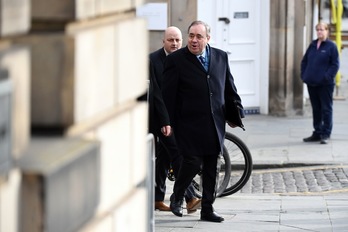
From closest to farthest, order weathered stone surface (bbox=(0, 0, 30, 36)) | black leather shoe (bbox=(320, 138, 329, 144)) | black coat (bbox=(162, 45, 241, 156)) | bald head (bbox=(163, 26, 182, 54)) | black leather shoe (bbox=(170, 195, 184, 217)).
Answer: weathered stone surface (bbox=(0, 0, 30, 36))
black coat (bbox=(162, 45, 241, 156))
black leather shoe (bbox=(170, 195, 184, 217))
bald head (bbox=(163, 26, 182, 54))
black leather shoe (bbox=(320, 138, 329, 144))

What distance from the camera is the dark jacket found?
48.2 ft

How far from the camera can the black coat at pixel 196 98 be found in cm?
900

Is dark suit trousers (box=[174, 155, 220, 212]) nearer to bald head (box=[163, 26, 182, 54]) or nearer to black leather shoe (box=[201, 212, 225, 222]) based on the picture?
black leather shoe (box=[201, 212, 225, 222])

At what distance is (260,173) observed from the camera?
1285cm

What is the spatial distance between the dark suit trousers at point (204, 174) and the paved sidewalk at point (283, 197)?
0.23 metres

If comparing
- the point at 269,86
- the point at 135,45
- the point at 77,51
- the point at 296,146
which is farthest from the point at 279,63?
the point at 77,51

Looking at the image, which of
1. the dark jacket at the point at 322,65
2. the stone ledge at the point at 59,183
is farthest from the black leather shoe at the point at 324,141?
the stone ledge at the point at 59,183

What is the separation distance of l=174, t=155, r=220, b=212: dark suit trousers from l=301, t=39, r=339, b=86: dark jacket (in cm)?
568

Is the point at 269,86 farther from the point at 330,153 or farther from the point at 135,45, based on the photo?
the point at 135,45

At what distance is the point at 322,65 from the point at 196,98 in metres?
6.08

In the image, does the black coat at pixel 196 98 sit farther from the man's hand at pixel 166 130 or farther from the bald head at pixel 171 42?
the bald head at pixel 171 42

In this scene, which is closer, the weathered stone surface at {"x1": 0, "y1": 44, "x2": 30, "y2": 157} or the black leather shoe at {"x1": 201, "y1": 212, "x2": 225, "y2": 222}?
the weathered stone surface at {"x1": 0, "y1": 44, "x2": 30, "y2": 157}

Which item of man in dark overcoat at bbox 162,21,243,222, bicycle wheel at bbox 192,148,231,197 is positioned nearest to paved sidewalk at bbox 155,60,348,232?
bicycle wheel at bbox 192,148,231,197

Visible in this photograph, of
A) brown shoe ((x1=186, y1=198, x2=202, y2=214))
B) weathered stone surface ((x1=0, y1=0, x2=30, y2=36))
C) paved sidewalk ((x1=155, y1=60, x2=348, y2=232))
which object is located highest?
weathered stone surface ((x1=0, y1=0, x2=30, y2=36))
